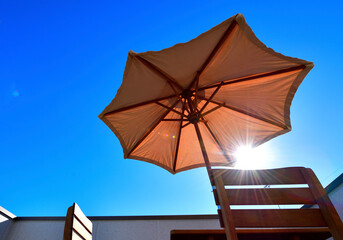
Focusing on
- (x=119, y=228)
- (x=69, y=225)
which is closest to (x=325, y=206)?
(x=69, y=225)

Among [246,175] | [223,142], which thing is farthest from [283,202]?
[223,142]

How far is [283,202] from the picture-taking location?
3.87 ft

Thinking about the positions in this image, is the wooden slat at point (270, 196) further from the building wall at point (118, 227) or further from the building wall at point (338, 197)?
the building wall at point (338, 197)

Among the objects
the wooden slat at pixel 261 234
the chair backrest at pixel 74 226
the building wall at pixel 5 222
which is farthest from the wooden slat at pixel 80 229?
the building wall at pixel 5 222

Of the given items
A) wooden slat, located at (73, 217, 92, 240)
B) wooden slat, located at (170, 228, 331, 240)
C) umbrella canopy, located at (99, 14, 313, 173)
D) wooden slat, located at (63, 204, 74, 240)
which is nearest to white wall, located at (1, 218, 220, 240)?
umbrella canopy, located at (99, 14, 313, 173)

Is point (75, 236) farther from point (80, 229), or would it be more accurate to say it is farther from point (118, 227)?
point (118, 227)

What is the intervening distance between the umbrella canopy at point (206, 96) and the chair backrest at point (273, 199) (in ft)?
3.18

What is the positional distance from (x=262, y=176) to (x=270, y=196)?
0.44 ft

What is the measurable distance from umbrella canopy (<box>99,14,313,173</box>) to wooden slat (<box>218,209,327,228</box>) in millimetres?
1082

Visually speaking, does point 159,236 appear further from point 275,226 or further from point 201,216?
point 275,226

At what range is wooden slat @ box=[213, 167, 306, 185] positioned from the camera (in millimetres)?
1224

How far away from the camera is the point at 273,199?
1.18 m

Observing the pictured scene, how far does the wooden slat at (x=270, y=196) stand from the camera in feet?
3.82

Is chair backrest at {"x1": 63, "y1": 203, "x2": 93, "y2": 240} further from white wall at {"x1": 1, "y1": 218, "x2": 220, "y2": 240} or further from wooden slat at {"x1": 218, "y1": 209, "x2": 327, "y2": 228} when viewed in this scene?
white wall at {"x1": 1, "y1": 218, "x2": 220, "y2": 240}
